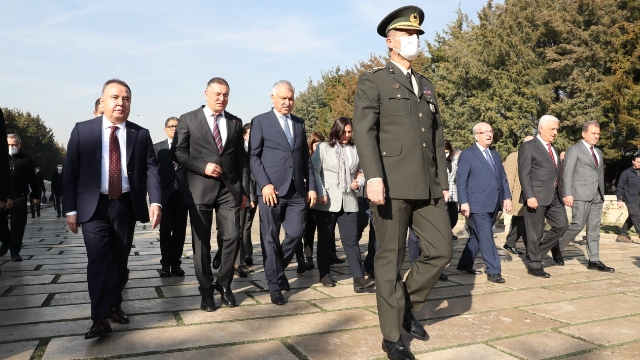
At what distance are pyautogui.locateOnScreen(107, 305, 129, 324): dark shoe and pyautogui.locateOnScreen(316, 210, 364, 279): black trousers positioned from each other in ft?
6.96

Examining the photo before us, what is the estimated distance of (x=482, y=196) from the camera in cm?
584

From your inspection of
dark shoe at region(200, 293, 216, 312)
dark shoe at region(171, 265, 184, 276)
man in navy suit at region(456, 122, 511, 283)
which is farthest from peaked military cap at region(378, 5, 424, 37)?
dark shoe at region(171, 265, 184, 276)

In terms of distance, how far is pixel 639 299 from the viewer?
4.67 m

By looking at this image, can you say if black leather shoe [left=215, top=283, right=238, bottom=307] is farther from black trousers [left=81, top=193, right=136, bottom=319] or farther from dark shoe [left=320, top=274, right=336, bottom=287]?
dark shoe [left=320, top=274, right=336, bottom=287]

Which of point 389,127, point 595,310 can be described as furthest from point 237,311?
point 595,310

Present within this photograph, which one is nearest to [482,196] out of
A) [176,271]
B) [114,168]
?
[176,271]

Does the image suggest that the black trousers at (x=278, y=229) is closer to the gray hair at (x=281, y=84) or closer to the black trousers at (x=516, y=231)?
the gray hair at (x=281, y=84)

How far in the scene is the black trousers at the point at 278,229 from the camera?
4.74m

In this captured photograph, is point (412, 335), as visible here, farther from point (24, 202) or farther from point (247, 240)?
point (24, 202)

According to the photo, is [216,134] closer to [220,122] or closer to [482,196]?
[220,122]

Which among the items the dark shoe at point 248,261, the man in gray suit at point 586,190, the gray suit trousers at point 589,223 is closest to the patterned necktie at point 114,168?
the dark shoe at point 248,261

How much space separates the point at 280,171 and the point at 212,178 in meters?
0.69

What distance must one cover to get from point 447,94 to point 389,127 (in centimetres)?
3277

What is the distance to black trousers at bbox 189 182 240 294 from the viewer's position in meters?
4.43
